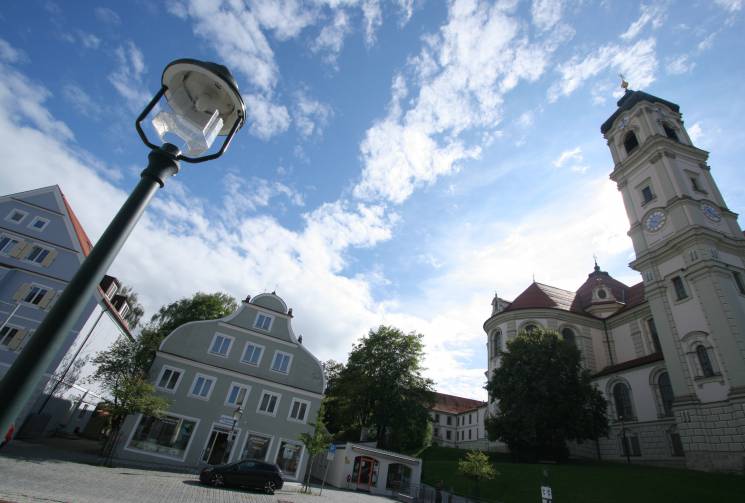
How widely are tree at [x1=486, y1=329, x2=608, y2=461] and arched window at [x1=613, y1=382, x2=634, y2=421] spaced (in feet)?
17.1

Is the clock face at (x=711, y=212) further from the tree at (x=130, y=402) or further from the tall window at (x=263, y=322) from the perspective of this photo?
the tree at (x=130, y=402)

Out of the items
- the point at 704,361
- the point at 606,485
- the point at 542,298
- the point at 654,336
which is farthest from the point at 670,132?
the point at 606,485

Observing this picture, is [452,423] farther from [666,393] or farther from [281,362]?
[281,362]

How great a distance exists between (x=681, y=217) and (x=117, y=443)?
4272 centimetres

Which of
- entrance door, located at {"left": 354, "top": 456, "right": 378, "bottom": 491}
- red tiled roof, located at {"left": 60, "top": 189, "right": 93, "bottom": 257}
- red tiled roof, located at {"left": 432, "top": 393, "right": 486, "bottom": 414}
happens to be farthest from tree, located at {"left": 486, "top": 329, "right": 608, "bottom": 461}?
red tiled roof, located at {"left": 432, "top": 393, "right": 486, "bottom": 414}

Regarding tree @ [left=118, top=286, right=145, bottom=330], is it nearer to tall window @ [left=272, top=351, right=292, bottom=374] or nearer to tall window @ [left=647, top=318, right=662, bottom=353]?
tall window @ [left=272, top=351, right=292, bottom=374]

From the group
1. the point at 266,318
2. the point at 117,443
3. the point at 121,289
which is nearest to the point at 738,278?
the point at 266,318

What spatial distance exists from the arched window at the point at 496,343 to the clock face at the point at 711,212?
21.6 meters

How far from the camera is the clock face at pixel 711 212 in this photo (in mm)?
30859

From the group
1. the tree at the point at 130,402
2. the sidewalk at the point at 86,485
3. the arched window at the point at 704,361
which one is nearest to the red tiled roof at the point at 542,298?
the arched window at the point at 704,361

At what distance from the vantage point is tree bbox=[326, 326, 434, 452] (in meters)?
36.5

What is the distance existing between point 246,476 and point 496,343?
109 ft

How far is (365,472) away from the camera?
29141mm

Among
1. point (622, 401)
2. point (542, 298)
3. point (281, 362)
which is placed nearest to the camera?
point (281, 362)
